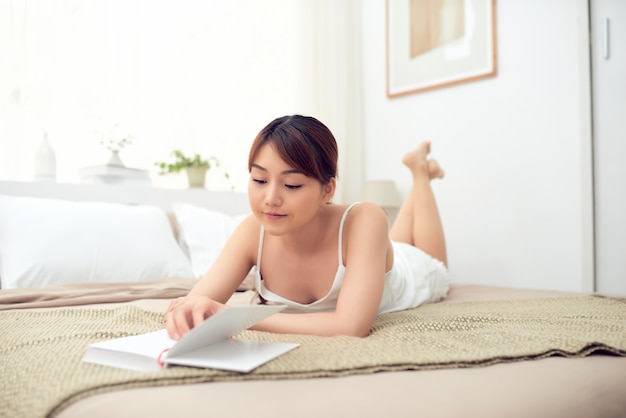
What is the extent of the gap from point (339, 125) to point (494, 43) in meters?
1.13

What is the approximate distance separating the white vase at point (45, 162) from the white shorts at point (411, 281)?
1.70 meters

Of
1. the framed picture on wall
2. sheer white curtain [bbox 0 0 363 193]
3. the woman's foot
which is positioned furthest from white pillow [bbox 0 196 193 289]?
the framed picture on wall

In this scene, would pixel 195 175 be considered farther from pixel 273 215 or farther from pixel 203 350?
pixel 203 350

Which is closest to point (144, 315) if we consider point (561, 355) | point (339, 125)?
point (561, 355)

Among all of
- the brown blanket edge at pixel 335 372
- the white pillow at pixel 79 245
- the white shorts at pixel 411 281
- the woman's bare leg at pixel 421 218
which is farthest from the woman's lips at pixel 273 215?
the woman's bare leg at pixel 421 218

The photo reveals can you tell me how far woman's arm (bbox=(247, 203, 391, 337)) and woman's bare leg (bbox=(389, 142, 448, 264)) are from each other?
3.68ft

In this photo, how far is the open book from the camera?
67cm

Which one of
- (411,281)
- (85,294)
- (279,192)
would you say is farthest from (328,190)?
(85,294)

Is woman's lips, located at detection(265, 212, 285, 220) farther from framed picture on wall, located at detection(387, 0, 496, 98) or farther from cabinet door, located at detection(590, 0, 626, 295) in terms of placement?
framed picture on wall, located at detection(387, 0, 496, 98)

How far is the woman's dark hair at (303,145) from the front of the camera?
987 mm

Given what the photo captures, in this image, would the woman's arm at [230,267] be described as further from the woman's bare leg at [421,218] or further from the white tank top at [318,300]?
the woman's bare leg at [421,218]

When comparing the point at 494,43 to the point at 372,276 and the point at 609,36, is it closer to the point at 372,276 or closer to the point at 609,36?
the point at 609,36

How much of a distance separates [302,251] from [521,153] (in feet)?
6.75

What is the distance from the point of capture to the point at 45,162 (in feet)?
7.97
